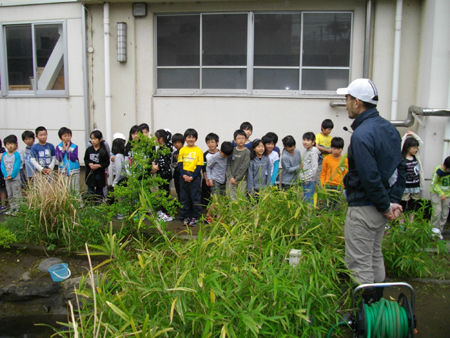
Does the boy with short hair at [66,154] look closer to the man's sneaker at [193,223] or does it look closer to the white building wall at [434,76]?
the man's sneaker at [193,223]

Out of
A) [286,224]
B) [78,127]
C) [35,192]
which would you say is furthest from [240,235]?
[78,127]

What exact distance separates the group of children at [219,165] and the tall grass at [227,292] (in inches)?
86.1

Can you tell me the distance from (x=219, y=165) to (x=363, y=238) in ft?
11.2

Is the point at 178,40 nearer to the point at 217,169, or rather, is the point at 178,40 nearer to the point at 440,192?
the point at 217,169

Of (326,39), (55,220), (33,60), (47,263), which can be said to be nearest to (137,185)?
(55,220)

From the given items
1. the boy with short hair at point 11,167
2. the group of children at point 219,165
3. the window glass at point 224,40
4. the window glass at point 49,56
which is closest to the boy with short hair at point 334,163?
the group of children at point 219,165

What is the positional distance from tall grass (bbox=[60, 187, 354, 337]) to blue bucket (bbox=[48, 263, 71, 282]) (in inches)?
59.7

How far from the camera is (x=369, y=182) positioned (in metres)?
3.37

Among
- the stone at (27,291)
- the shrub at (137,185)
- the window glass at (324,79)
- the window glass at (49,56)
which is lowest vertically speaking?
the stone at (27,291)

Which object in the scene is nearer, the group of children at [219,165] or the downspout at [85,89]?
the group of children at [219,165]

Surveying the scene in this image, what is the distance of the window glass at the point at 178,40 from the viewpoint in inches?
334

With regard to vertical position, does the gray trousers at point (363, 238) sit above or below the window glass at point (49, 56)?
below

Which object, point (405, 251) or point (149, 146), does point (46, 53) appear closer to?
Answer: point (149, 146)

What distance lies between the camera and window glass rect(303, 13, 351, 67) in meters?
8.02
